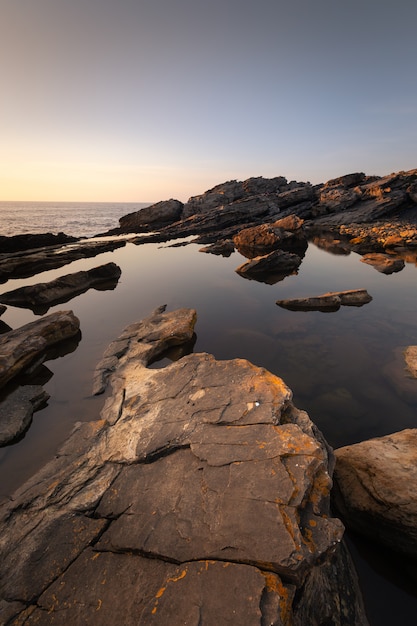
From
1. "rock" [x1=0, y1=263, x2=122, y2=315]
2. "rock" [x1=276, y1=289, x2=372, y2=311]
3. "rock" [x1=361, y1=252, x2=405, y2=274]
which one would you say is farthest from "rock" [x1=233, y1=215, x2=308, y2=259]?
"rock" [x1=0, y1=263, x2=122, y2=315]

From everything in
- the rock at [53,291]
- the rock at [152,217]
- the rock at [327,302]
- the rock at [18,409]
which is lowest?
the rock at [18,409]

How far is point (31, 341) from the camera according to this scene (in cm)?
1051

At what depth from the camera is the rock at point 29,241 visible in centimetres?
3234

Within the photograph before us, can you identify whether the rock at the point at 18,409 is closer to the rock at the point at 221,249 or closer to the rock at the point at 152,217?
the rock at the point at 221,249

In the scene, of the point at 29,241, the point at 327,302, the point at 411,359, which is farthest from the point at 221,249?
the point at 411,359

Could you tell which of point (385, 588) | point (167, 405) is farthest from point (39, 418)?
point (385, 588)

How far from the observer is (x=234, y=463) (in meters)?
4.40

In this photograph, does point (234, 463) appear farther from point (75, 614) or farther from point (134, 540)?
point (75, 614)

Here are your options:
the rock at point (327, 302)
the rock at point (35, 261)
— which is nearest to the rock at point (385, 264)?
the rock at point (327, 302)

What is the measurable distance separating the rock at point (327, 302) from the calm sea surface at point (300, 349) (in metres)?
0.67

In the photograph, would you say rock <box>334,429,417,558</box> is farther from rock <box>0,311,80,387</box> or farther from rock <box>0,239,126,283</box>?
rock <box>0,239,126,283</box>

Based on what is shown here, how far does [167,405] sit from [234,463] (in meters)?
2.50

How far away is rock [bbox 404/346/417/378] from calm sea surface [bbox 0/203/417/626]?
280 millimetres

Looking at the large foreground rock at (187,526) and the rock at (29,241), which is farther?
the rock at (29,241)
